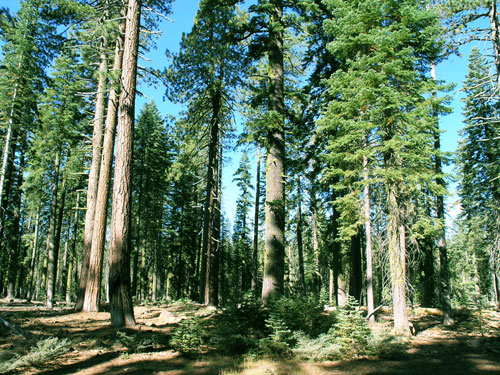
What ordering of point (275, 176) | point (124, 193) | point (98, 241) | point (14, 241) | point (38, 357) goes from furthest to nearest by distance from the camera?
point (14, 241)
point (98, 241)
point (275, 176)
point (124, 193)
point (38, 357)

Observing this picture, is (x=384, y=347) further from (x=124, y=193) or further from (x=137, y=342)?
(x=124, y=193)

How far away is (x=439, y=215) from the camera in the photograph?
13.8m

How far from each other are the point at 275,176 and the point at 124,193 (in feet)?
14.7

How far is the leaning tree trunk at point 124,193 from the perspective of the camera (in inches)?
316

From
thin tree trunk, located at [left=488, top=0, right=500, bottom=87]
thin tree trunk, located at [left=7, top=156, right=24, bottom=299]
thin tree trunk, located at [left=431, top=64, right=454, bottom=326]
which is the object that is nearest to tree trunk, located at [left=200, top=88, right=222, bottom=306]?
thin tree trunk, located at [left=431, top=64, right=454, bottom=326]

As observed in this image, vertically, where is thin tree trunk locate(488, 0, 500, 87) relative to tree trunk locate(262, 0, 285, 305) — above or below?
above

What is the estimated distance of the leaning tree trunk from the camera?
8016 millimetres

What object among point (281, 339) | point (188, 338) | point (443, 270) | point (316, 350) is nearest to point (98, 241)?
point (188, 338)

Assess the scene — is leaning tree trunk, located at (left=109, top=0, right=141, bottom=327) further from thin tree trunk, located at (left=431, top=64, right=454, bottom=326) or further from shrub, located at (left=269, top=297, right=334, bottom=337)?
thin tree trunk, located at (left=431, top=64, right=454, bottom=326)

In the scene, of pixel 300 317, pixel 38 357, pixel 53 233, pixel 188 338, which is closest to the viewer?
pixel 38 357

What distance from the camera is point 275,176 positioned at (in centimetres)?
968

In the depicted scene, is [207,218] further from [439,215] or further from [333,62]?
[439,215]

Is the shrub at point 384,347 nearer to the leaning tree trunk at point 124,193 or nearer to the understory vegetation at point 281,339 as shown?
the understory vegetation at point 281,339

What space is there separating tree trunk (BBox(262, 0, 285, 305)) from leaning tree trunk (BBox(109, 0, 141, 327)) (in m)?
3.90
